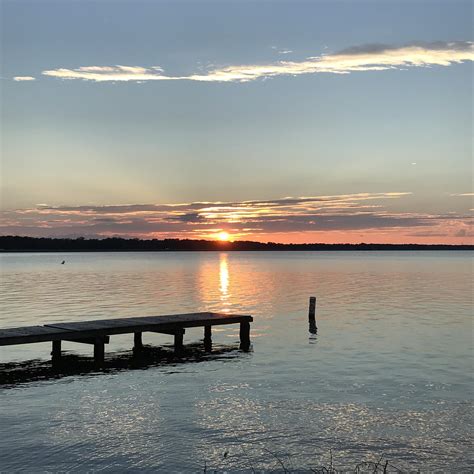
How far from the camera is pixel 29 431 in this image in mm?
17094

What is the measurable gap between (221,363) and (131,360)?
4140 mm

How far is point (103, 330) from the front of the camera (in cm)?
2781

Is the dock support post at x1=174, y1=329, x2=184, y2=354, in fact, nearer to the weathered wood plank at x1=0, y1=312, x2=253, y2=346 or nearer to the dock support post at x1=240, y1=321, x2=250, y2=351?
the weathered wood plank at x1=0, y1=312, x2=253, y2=346

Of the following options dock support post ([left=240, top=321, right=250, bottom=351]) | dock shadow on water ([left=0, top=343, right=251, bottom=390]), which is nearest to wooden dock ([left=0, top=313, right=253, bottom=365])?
dock support post ([left=240, top=321, right=250, bottom=351])

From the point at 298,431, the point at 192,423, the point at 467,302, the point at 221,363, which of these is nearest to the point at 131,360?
the point at 221,363

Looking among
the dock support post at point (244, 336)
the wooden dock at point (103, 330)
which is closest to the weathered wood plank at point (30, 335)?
the wooden dock at point (103, 330)

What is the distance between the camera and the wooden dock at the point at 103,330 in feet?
84.5

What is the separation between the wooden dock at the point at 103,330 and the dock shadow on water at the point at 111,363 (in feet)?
1.82

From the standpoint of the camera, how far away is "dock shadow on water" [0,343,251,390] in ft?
81.6

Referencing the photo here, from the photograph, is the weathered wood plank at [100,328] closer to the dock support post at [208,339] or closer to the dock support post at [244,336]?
the dock support post at [244,336]

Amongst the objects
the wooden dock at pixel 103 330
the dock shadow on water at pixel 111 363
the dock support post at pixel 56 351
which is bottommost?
the dock shadow on water at pixel 111 363

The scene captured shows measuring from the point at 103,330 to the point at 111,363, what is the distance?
1.50 meters

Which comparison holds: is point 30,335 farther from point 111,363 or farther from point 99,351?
point 111,363

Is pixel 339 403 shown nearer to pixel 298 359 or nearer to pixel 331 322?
pixel 298 359
